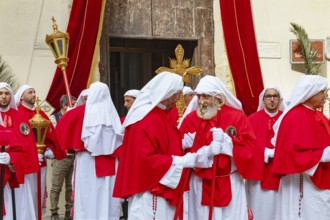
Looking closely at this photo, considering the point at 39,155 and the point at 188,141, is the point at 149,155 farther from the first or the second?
the point at 39,155

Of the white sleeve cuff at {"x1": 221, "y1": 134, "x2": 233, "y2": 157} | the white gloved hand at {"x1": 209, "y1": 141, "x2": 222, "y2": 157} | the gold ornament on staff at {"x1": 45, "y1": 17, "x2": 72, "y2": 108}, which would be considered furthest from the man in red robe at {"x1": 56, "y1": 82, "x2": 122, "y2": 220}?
the white gloved hand at {"x1": 209, "y1": 141, "x2": 222, "y2": 157}

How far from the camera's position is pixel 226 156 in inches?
246

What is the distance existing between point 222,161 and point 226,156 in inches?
2.6

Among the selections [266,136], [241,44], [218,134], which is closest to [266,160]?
[266,136]

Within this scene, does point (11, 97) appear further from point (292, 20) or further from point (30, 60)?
point (292, 20)

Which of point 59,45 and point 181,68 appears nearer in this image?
point 59,45

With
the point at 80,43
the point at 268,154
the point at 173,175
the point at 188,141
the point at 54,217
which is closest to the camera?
the point at 173,175

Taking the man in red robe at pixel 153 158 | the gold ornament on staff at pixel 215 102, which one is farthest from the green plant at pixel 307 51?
the man in red robe at pixel 153 158

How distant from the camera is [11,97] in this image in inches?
294

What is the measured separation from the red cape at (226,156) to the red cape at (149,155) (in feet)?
2.11

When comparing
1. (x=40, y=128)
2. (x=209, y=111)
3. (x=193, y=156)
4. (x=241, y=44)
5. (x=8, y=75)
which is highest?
(x=241, y=44)

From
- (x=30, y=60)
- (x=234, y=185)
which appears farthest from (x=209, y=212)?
(x=30, y=60)

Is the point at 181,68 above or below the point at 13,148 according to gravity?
above

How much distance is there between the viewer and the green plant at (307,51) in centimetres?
1201
